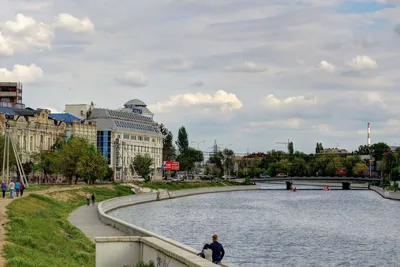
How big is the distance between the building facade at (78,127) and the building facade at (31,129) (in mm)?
6335

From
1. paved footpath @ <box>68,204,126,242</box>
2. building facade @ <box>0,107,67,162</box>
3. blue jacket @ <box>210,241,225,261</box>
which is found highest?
building facade @ <box>0,107,67,162</box>

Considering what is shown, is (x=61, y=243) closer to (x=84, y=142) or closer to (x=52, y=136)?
(x=84, y=142)

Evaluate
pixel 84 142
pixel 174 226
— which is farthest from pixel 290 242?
pixel 84 142

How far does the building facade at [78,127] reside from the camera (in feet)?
602

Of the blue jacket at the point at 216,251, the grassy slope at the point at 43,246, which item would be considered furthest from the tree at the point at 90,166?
the blue jacket at the point at 216,251

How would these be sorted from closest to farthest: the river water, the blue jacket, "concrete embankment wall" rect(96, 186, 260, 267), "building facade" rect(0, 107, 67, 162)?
"concrete embankment wall" rect(96, 186, 260, 267)
the blue jacket
the river water
"building facade" rect(0, 107, 67, 162)

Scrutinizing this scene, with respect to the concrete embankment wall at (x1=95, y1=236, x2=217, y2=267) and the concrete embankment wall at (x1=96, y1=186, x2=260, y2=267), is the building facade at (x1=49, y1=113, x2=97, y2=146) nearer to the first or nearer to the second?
the concrete embankment wall at (x1=96, y1=186, x2=260, y2=267)

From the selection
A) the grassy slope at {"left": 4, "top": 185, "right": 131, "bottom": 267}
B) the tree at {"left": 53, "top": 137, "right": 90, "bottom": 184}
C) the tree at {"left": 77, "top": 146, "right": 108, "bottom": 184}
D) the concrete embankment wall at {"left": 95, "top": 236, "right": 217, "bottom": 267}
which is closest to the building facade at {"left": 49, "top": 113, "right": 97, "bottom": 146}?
the tree at {"left": 77, "top": 146, "right": 108, "bottom": 184}

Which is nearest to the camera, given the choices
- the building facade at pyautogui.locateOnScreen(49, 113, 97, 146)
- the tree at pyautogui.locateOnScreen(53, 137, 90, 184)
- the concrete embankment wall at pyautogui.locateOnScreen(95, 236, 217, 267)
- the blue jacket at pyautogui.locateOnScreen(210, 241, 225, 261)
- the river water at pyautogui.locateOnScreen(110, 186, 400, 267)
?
the concrete embankment wall at pyautogui.locateOnScreen(95, 236, 217, 267)

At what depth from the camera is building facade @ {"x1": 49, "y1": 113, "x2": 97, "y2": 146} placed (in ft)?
602

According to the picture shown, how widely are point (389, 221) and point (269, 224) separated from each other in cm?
1688

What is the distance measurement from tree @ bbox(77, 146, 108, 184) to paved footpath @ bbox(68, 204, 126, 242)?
51846mm

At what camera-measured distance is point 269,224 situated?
8594 centimetres

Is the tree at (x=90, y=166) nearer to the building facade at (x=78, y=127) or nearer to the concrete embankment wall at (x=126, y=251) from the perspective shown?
the building facade at (x=78, y=127)
